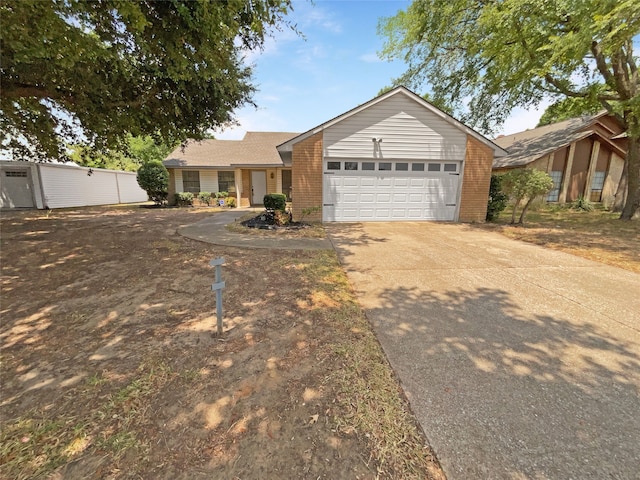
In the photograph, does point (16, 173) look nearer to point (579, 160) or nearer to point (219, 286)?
point (219, 286)

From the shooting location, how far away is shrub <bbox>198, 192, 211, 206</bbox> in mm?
17719

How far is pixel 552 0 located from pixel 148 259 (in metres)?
13.6

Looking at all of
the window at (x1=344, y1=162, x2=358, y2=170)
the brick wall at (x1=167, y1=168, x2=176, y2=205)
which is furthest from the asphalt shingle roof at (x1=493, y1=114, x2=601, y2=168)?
the brick wall at (x1=167, y1=168, x2=176, y2=205)

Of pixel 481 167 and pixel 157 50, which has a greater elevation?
pixel 157 50

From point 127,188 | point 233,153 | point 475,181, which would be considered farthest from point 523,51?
point 127,188

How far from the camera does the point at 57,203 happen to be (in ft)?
56.5

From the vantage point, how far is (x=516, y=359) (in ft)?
9.05

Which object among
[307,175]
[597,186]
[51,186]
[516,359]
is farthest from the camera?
[597,186]

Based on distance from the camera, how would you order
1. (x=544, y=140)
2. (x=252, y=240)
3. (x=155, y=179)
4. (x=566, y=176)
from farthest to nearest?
(x=544, y=140) → (x=566, y=176) → (x=155, y=179) → (x=252, y=240)

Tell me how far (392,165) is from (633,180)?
10.3 m

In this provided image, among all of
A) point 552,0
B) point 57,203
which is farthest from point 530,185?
point 57,203

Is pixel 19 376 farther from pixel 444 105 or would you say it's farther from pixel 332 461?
pixel 444 105

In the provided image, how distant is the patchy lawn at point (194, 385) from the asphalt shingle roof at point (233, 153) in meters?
13.9

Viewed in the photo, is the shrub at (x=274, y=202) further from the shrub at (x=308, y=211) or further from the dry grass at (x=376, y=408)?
the dry grass at (x=376, y=408)
